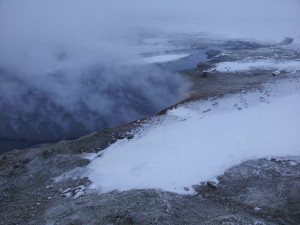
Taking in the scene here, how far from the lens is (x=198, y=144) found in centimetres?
885

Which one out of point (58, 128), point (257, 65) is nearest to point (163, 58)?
point (257, 65)

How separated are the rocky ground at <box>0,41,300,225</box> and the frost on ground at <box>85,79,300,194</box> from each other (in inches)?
17.0

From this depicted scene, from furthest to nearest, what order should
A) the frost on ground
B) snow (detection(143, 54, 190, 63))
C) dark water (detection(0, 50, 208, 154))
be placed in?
snow (detection(143, 54, 190, 63)) → dark water (detection(0, 50, 208, 154)) → the frost on ground

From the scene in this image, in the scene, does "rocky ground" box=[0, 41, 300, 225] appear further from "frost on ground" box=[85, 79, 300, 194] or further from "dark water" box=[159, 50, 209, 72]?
"dark water" box=[159, 50, 209, 72]

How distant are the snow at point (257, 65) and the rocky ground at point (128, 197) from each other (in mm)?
10635

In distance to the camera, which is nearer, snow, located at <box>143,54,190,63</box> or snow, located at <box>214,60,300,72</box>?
snow, located at <box>214,60,300,72</box>

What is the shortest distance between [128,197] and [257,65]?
14.9m

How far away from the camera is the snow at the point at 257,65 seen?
671 inches

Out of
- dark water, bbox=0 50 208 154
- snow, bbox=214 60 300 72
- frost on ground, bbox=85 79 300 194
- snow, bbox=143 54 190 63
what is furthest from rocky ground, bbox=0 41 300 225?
snow, bbox=143 54 190 63

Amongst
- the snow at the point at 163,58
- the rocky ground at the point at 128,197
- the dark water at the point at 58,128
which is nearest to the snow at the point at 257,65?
the snow at the point at 163,58

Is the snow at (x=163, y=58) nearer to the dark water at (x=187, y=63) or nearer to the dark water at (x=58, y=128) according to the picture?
the dark water at (x=187, y=63)

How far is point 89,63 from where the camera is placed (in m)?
18.0

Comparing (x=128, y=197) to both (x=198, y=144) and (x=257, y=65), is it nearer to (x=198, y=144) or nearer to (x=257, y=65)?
(x=198, y=144)

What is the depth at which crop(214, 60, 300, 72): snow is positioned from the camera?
1703 centimetres
